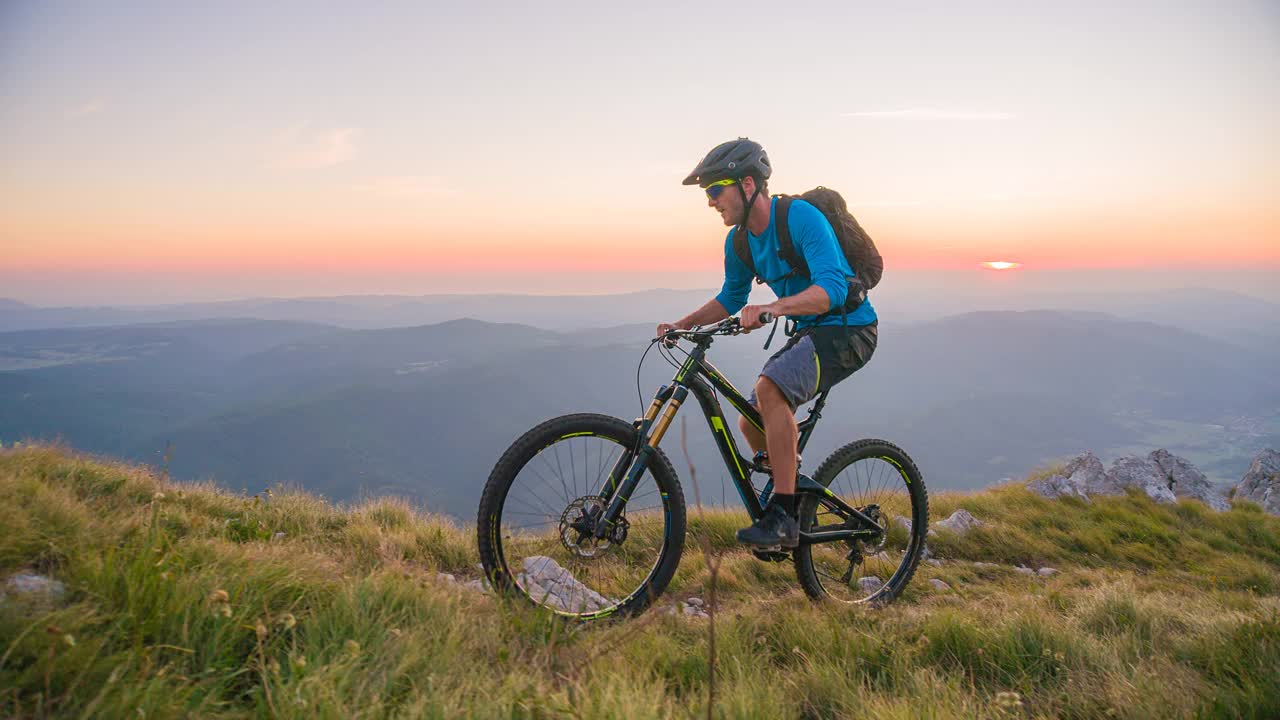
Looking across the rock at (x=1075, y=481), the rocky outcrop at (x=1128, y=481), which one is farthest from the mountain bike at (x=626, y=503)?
the rocky outcrop at (x=1128, y=481)

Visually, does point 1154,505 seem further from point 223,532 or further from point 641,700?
point 223,532

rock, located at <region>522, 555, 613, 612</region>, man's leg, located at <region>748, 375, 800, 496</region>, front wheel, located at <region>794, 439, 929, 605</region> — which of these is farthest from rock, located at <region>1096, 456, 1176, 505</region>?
rock, located at <region>522, 555, 613, 612</region>

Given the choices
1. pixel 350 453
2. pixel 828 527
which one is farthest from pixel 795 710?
pixel 350 453

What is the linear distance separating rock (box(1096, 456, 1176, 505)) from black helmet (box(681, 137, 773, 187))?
9615mm

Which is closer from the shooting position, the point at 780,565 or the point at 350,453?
the point at 780,565

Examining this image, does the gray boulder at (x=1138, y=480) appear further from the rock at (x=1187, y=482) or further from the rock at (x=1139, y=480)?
the rock at (x=1187, y=482)

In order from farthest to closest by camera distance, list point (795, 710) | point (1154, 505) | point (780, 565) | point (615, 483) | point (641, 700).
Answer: point (1154, 505) < point (780, 565) < point (615, 483) < point (795, 710) < point (641, 700)

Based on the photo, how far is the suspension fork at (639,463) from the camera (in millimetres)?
3709

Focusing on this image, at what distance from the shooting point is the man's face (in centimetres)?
436

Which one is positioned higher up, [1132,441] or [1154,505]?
[1154,505]

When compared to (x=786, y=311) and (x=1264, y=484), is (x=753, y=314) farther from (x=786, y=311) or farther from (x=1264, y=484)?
(x=1264, y=484)

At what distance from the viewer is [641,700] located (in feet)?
7.23

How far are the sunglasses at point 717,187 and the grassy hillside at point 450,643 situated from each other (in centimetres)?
302

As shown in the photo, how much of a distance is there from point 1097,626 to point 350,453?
21478 centimetres
